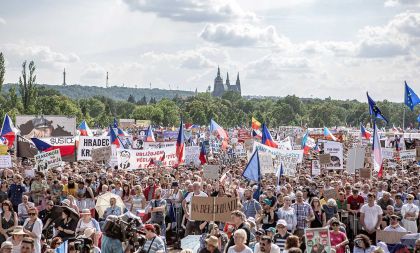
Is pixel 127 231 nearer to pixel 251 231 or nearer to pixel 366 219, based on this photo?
pixel 251 231

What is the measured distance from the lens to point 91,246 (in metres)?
10.4

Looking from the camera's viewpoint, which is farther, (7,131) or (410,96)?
(7,131)

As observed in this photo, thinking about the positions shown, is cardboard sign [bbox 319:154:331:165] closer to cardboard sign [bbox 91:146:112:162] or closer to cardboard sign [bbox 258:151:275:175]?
cardboard sign [bbox 258:151:275:175]

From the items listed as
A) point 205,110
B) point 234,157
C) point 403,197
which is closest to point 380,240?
point 403,197

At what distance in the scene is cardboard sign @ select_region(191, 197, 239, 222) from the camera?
13234 millimetres

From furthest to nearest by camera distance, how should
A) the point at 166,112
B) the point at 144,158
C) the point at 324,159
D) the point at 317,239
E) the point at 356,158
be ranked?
the point at 166,112
the point at 324,159
the point at 144,158
the point at 356,158
the point at 317,239

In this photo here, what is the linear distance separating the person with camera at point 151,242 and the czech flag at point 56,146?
51.2 ft

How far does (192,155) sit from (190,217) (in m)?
17.6

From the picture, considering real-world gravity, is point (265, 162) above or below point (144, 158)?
above

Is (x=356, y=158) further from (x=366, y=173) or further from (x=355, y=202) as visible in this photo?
(x=355, y=202)

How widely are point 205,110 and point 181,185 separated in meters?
132

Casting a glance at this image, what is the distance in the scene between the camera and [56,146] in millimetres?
26781

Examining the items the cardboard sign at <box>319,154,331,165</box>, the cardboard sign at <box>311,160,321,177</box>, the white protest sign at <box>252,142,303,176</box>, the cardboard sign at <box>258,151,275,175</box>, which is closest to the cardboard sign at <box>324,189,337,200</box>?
the cardboard sign at <box>258,151,275,175</box>

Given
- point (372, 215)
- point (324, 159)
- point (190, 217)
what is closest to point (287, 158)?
Result: point (324, 159)
